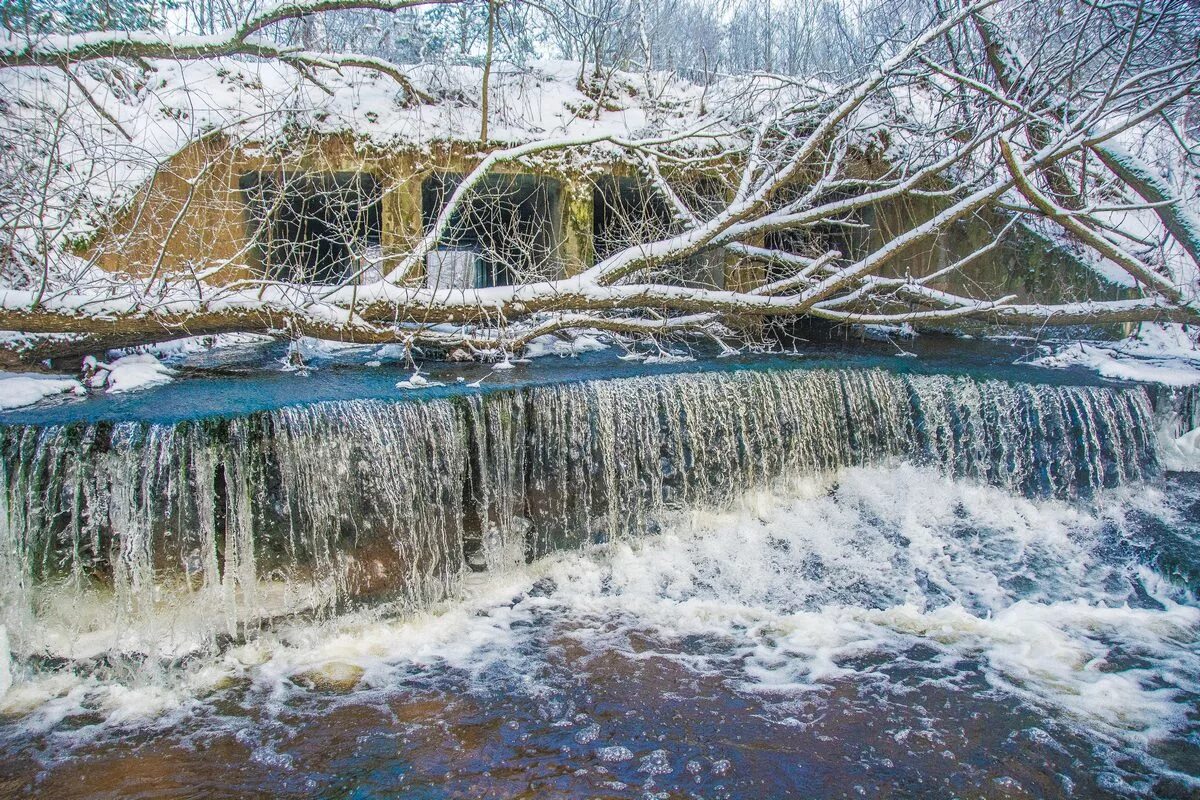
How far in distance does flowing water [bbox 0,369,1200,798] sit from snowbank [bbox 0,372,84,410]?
3.30 feet

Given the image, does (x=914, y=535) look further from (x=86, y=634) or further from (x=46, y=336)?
(x=46, y=336)

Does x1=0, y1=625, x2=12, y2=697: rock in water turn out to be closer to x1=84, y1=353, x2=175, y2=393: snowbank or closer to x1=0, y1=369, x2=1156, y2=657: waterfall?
x1=0, y1=369, x2=1156, y2=657: waterfall

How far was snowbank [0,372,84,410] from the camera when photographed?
198 inches

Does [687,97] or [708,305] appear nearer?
[708,305]

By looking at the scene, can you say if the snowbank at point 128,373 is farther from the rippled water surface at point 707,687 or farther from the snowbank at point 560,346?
the snowbank at point 560,346

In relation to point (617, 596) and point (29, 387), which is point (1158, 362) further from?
point (29, 387)

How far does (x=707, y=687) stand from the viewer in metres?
3.98

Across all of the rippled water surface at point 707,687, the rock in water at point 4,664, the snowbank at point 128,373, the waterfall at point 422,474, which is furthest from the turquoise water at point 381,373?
the rippled water surface at point 707,687

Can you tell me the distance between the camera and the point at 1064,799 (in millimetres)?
3125

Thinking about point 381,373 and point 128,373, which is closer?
point 128,373

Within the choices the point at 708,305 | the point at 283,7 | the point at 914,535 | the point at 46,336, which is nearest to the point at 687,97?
the point at 708,305

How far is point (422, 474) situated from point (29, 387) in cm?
274

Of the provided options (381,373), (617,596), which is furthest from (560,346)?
(617,596)

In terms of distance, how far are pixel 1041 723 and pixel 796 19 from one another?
16153mm
